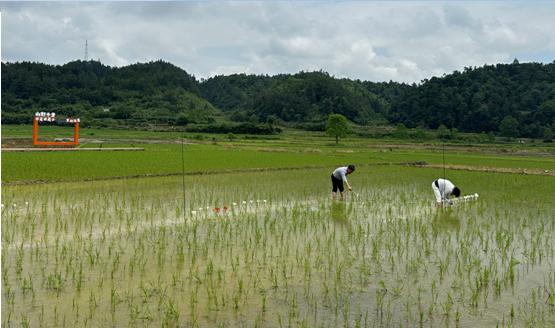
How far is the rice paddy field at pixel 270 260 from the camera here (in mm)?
4871

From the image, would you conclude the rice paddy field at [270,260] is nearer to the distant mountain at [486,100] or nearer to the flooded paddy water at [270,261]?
the flooded paddy water at [270,261]

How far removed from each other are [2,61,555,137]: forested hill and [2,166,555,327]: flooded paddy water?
48.4 metres

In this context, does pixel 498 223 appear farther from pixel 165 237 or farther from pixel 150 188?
pixel 150 188

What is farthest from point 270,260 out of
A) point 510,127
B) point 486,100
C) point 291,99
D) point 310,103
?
point 310,103

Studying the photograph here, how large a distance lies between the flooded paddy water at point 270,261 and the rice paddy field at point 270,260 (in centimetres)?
3

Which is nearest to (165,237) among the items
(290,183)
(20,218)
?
(20,218)

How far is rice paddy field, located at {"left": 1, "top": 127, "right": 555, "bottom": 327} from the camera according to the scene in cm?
487

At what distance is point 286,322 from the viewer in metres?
4.65

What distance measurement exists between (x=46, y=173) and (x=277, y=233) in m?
10.8

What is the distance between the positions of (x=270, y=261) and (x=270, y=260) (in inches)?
2.2

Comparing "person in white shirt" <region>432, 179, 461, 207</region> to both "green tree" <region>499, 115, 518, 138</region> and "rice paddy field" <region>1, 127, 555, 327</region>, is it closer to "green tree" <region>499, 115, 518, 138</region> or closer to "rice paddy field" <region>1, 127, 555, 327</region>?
"rice paddy field" <region>1, 127, 555, 327</region>

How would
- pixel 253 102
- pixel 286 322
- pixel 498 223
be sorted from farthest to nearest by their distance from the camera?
1. pixel 253 102
2. pixel 498 223
3. pixel 286 322

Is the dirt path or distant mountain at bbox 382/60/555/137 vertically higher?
distant mountain at bbox 382/60/555/137

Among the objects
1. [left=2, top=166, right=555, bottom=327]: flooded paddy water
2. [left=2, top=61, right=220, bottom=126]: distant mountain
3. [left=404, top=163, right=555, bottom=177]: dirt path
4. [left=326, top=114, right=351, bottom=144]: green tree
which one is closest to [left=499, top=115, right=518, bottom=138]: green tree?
[left=326, top=114, right=351, bottom=144]: green tree
